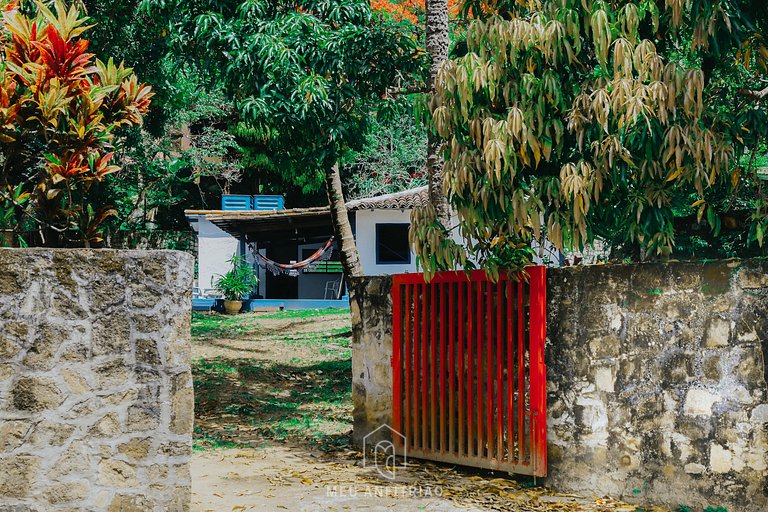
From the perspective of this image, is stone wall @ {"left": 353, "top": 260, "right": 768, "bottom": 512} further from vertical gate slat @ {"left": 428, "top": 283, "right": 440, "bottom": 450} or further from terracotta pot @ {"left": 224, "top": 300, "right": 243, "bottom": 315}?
terracotta pot @ {"left": 224, "top": 300, "right": 243, "bottom": 315}

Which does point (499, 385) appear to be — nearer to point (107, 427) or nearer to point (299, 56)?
point (107, 427)

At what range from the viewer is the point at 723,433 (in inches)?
218

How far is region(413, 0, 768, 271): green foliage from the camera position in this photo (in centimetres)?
552

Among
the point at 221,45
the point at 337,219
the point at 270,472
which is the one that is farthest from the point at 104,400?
the point at 337,219

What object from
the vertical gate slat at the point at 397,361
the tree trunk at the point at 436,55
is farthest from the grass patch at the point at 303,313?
the vertical gate slat at the point at 397,361

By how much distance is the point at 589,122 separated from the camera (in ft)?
18.9

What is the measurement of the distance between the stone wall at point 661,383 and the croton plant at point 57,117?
338cm

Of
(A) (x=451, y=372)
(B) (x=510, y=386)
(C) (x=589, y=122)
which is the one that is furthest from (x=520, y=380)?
(C) (x=589, y=122)

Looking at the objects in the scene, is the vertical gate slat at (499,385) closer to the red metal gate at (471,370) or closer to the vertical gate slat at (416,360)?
the red metal gate at (471,370)

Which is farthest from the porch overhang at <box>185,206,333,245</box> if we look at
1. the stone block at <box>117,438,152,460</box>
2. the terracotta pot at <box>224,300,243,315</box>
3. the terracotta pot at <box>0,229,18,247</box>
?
the stone block at <box>117,438,152,460</box>

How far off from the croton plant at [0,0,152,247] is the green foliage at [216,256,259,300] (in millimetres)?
16240

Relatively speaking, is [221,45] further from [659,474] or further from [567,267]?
[659,474]

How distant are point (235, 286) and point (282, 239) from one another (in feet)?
7.86

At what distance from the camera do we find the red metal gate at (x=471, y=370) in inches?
249
